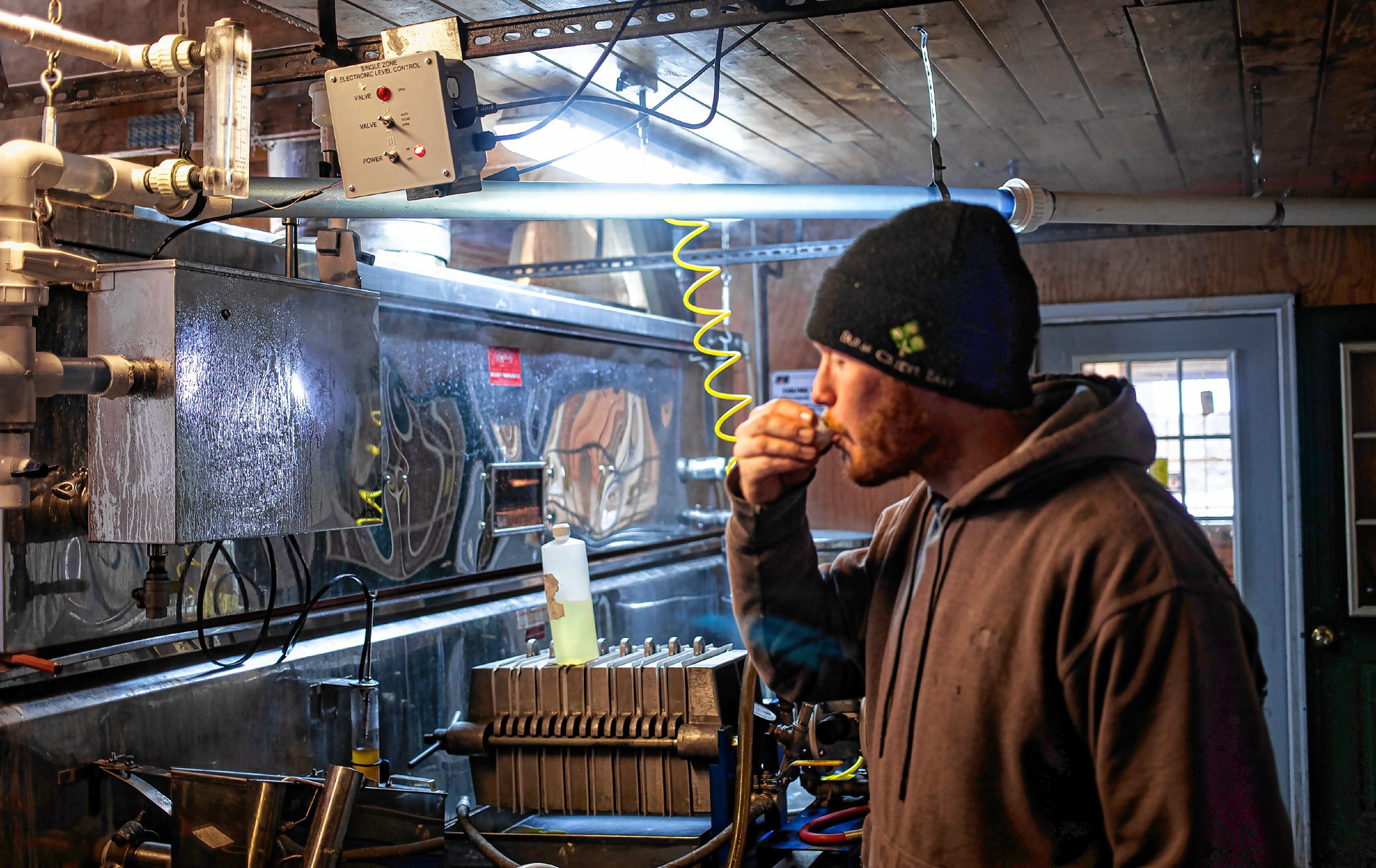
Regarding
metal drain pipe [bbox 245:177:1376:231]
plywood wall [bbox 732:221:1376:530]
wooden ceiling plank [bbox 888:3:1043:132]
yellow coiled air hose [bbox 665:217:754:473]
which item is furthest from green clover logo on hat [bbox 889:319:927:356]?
plywood wall [bbox 732:221:1376:530]

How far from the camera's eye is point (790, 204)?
2.61 metres

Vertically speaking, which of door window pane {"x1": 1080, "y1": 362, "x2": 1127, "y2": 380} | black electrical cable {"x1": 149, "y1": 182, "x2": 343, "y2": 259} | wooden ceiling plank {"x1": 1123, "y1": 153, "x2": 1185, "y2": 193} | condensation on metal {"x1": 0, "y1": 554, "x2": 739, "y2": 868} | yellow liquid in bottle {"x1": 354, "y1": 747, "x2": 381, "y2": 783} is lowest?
yellow liquid in bottle {"x1": 354, "y1": 747, "x2": 381, "y2": 783}

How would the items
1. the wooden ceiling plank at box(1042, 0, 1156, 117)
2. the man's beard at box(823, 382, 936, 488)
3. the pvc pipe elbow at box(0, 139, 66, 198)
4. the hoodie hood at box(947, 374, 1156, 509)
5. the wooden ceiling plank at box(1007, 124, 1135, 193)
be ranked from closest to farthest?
the hoodie hood at box(947, 374, 1156, 509) < the man's beard at box(823, 382, 936, 488) < the pvc pipe elbow at box(0, 139, 66, 198) < the wooden ceiling plank at box(1042, 0, 1156, 117) < the wooden ceiling plank at box(1007, 124, 1135, 193)

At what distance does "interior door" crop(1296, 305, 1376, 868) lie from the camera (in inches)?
157

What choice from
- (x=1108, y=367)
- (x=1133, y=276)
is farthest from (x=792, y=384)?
(x=1133, y=276)

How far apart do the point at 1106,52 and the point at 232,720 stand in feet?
7.74

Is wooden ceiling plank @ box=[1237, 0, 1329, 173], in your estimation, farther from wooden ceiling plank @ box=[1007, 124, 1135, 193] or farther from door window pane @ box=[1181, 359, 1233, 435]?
door window pane @ box=[1181, 359, 1233, 435]

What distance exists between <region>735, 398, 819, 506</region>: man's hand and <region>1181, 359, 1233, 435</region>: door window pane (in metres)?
3.38

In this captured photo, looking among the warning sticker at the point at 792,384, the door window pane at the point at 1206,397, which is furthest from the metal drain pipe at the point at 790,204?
the warning sticker at the point at 792,384

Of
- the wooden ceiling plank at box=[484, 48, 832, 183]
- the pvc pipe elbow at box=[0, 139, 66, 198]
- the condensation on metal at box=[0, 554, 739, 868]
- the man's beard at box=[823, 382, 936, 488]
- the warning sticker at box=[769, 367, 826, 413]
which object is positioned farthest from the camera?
the warning sticker at box=[769, 367, 826, 413]

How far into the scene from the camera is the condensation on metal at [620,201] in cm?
205

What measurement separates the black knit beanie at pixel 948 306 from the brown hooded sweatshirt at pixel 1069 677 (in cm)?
10

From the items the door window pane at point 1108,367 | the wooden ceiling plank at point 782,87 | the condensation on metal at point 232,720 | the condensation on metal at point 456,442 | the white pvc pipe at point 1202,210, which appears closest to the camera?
the condensation on metal at point 232,720

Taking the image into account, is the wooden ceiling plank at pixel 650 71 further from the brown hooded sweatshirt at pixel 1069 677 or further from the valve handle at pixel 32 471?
the brown hooded sweatshirt at pixel 1069 677
